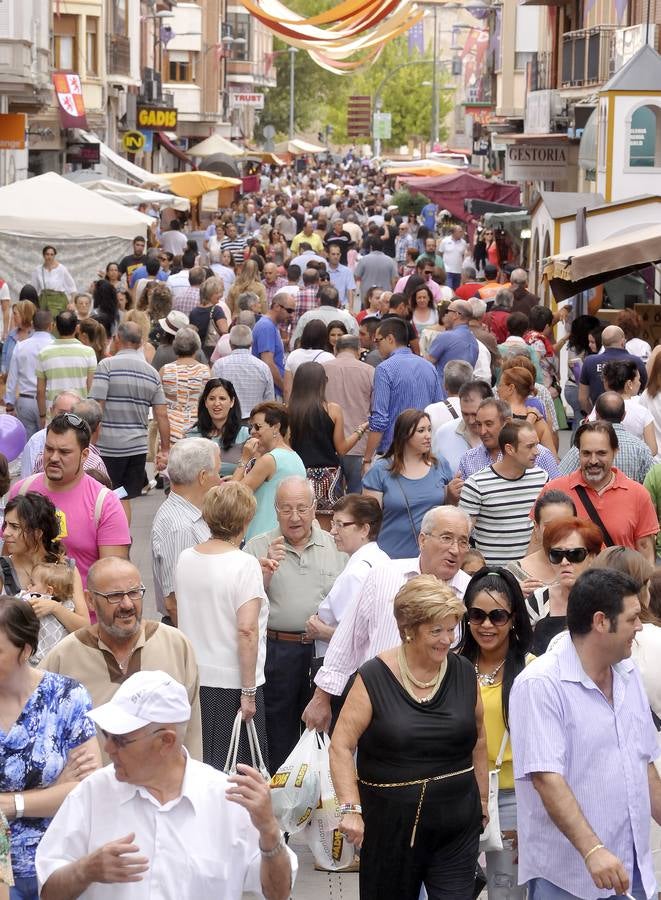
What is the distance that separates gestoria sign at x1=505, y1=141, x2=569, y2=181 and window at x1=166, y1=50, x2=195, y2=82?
42.7m

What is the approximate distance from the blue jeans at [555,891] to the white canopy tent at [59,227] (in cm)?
1756

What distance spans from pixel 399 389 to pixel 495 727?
19.3 ft

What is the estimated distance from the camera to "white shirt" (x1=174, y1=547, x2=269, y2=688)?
680 cm

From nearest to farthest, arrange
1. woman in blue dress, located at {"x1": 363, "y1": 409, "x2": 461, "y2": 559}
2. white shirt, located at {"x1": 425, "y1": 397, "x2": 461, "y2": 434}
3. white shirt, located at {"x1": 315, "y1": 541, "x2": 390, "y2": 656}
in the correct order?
white shirt, located at {"x1": 315, "y1": 541, "x2": 390, "y2": 656} < woman in blue dress, located at {"x1": 363, "y1": 409, "x2": 461, "y2": 559} < white shirt, located at {"x1": 425, "y1": 397, "x2": 461, "y2": 434}

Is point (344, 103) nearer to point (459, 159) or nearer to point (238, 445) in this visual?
point (459, 159)

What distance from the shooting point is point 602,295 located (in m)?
20.9

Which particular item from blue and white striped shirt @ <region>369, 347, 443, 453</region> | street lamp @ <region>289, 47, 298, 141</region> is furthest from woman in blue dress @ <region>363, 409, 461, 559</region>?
street lamp @ <region>289, 47, 298, 141</region>

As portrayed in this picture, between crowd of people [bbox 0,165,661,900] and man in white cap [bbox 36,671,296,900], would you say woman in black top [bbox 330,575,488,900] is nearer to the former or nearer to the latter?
crowd of people [bbox 0,165,661,900]

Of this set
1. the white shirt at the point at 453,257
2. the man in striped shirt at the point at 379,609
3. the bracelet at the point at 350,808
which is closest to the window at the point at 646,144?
the white shirt at the point at 453,257

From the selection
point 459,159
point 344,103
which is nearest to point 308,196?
point 459,159

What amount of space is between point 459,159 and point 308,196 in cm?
883

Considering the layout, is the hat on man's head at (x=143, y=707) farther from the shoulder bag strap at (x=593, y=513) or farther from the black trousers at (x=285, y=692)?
the shoulder bag strap at (x=593, y=513)

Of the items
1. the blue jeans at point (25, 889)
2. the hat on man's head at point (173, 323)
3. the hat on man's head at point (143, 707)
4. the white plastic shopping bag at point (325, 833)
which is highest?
the hat on man's head at point (143, 707)

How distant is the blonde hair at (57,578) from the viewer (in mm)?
6371
